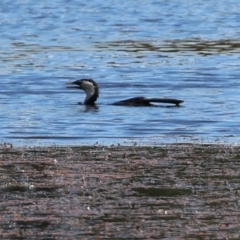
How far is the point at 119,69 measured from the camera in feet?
74.9

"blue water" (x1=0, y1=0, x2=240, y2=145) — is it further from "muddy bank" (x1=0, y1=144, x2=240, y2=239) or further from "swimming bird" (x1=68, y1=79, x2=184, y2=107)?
"muddy bank" (x1=0, y1=144, x2=240, y2=239)

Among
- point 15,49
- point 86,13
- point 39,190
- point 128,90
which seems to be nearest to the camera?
point 39,190

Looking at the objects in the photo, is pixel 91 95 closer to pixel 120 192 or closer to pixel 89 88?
pixel 89 88

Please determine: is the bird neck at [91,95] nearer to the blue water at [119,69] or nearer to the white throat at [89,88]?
the white throat at [89,88]

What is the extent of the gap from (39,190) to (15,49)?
1805cm

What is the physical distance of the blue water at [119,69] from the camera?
14008 millimetres

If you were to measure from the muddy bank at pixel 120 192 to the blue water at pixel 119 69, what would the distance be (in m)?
1.44

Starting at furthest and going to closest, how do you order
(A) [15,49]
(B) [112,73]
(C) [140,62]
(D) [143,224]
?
1. (A) [15,49]
2. (C) [140,62]
3. (B) [112,73]
4. (D) [143,224]

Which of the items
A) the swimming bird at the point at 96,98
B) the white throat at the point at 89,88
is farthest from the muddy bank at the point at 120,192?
the white throat at the point at 89,88

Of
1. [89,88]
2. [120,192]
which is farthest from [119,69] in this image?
[120,192]

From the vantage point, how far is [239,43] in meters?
28.6

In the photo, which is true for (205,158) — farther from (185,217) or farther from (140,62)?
(140,62)

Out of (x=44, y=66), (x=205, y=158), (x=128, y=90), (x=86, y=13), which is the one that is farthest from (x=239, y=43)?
(x=205, y=158)

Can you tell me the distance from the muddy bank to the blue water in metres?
1.44
